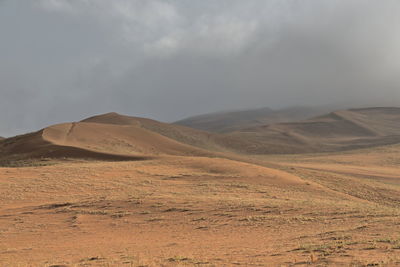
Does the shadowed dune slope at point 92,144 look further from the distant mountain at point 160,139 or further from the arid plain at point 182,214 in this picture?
the arid plain at point 182,214

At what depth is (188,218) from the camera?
61.6ft

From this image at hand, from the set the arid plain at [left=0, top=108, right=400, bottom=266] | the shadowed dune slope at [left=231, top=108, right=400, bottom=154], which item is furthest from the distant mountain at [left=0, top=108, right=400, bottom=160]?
the arid plain at [left=0, top=108, right=400, bottom=266]

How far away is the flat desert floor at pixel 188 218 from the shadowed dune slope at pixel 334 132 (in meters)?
79.0

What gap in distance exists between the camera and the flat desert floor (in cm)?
1129

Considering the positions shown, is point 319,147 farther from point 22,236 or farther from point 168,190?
point 22,236

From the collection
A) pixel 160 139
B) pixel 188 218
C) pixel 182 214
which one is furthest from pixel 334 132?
pixel 188 218

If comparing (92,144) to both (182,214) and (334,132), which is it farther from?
(334,132)

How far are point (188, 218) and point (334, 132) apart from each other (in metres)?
144

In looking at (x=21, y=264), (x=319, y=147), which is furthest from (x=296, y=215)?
(x=319, y=147)

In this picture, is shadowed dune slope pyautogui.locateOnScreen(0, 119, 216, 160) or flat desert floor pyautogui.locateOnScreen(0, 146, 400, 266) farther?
shadowed dune slope pyautogui.locateOnScreen(0, 119, 216, 160)

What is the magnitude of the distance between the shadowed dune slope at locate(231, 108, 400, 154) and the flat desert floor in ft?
259

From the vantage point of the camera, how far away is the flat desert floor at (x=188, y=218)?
444 inches

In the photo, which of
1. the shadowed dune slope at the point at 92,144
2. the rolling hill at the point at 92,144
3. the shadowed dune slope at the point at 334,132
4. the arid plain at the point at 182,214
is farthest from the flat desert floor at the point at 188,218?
the shadowed dune slope at the point at 334,132

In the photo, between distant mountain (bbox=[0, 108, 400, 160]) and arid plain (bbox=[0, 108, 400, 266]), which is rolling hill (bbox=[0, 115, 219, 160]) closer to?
distant mountain (bbox=[0, 108, 400, 160])
